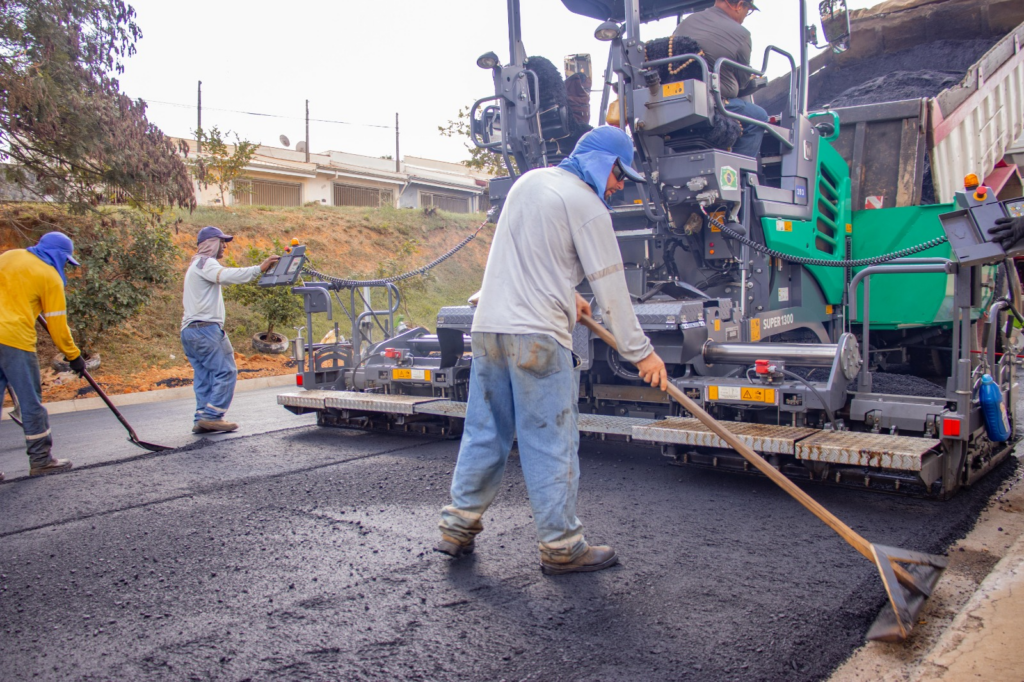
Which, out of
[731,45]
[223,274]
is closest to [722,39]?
[731,45]

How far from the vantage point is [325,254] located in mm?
20906

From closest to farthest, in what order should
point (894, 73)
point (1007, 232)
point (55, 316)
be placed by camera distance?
point (1007, 232)
point (55, 316)
point (894, 73)

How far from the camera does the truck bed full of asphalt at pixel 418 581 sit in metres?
2.44

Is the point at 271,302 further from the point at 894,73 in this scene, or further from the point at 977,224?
the point at 977,224

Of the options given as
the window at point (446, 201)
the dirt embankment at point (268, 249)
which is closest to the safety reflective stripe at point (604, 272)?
the dirt embankment at point (268, 249)

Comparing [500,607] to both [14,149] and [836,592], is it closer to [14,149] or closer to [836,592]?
[836,592]

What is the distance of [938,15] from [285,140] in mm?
33539

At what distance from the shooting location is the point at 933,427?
4.07 m

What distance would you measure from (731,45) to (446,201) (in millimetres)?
32001

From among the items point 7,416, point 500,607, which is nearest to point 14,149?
point 7,416

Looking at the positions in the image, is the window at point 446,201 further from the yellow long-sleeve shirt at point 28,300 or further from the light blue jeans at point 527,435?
the light blue jeans at point 527,435

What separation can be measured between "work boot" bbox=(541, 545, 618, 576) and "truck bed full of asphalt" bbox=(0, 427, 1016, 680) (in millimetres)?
41

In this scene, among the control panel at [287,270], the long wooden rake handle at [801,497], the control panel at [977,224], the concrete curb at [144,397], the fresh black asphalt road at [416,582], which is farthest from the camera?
the concrete curb at [144,397]

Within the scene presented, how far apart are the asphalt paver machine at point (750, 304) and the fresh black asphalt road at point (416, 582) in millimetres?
356
